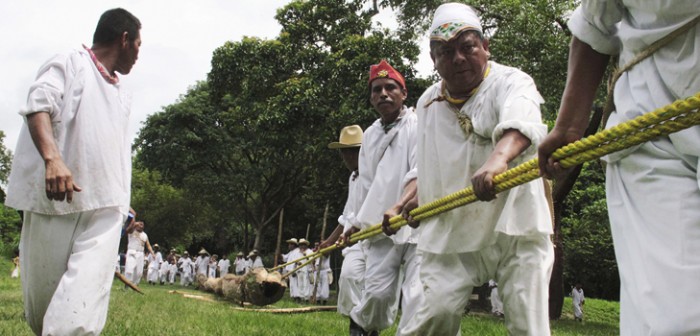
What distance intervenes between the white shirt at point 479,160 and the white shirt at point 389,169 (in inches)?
60.9

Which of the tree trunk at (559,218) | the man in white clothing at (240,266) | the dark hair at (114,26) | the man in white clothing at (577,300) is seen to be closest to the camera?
the dark hair at (114,26)

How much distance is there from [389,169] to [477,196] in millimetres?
2476

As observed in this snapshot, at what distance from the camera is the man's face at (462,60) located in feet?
10.9

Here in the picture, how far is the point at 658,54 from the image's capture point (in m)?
1.81

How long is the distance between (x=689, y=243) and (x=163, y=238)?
48.2 meters

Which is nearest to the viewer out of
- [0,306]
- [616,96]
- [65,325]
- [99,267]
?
[616,96]

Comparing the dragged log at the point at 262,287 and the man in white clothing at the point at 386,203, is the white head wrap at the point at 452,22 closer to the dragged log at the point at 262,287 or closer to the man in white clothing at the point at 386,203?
the man in white clothing at the point at 386,203

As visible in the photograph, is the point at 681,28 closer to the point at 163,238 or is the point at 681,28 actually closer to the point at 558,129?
the point at 558,129

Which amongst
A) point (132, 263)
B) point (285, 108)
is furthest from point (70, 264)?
point (132, 263)

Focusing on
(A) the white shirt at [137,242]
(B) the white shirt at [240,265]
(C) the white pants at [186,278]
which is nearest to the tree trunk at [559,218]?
(A) the white shirt at [137,242]

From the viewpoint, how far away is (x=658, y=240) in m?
1.67

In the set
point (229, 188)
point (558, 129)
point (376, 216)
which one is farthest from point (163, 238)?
point (558, 129)

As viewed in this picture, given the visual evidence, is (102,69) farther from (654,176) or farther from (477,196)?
(654,176)

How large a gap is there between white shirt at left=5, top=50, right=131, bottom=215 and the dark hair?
9.3 inches
